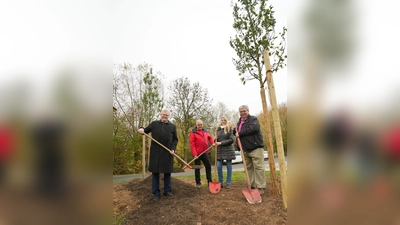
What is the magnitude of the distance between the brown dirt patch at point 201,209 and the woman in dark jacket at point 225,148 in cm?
64

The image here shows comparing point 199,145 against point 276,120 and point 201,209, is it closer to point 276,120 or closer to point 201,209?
point 201,209

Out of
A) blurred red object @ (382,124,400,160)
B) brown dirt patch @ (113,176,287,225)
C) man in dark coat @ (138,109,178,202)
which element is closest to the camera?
blurred red object @ (382,124,400,160)

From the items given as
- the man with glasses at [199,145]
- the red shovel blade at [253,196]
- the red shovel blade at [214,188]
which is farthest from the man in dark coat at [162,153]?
the red shovel blade at [253,196]

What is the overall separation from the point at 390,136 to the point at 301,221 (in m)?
0.39

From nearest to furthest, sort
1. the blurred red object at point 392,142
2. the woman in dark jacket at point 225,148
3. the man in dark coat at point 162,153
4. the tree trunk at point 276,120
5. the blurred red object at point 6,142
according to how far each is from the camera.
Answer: the blurred red object at point 392,142 → the blurred red object at point 6,142 → the tree trunk at point 276,120 → the man in dark coat at point 162,153 → the woman in dark jacket at point 225,148

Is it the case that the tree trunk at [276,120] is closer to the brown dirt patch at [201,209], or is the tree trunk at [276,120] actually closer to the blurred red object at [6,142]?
the brown dirt patch at [201,209]

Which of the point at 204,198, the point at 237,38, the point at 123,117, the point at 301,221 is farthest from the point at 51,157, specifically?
the point at 123,117

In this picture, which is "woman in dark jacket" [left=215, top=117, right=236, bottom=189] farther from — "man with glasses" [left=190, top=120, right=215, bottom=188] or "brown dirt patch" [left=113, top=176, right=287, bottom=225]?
"brown dirt patch" [left=113, top=176, right=287, bottom=225]

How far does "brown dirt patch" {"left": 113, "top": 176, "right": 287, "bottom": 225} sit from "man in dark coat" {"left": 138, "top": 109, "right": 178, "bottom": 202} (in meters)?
0.34

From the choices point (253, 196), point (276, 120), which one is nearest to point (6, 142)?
point (276, 120)

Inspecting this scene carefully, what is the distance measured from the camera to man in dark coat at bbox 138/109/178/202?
485 cm

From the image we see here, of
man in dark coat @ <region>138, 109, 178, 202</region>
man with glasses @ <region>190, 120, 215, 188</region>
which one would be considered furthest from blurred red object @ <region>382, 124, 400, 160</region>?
man with glasses @ <region>190, 120, 215, 188</region>

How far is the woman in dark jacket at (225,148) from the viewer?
6043mm

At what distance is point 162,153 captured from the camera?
493 cm
